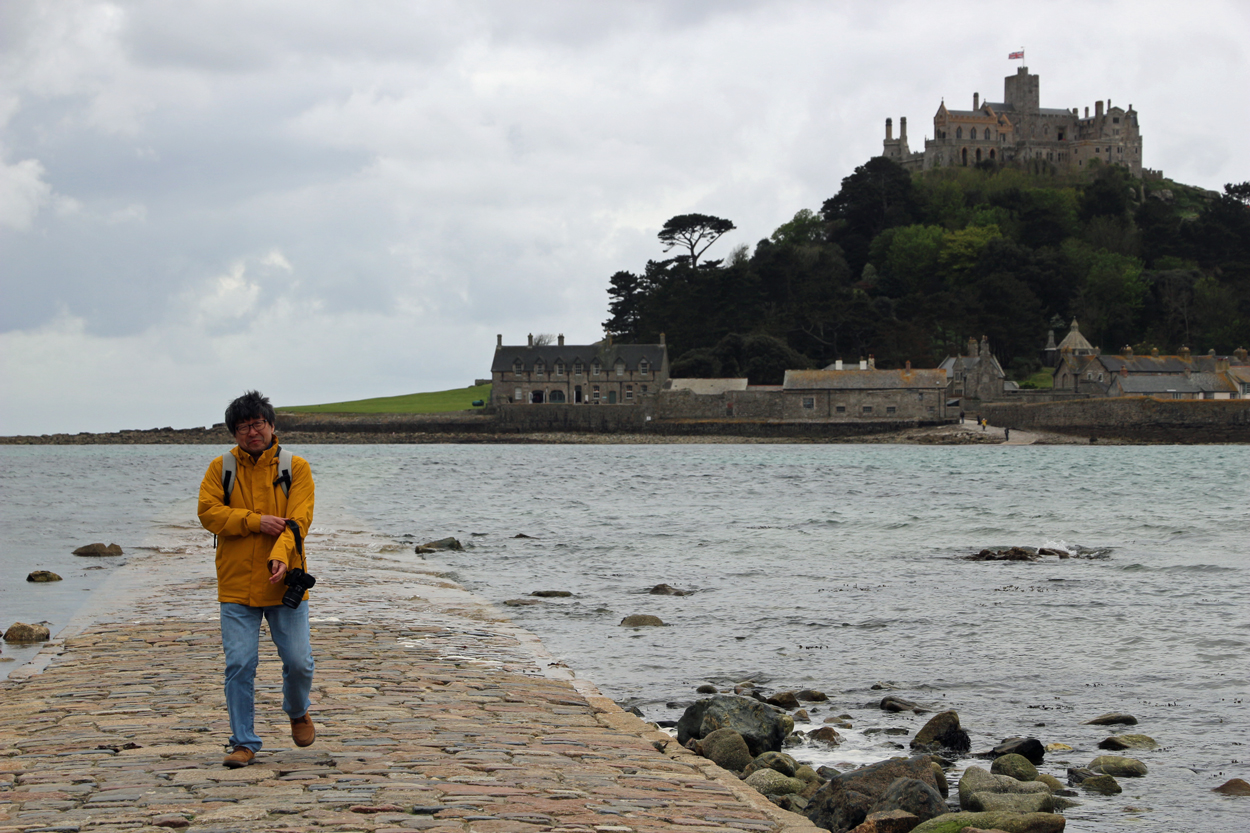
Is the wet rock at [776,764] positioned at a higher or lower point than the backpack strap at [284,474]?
lower

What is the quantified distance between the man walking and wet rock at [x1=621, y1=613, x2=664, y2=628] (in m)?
6.41

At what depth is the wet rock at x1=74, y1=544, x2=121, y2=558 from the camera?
56.1 feet

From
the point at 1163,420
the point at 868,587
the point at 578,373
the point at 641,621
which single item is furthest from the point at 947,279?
the point at 641,621

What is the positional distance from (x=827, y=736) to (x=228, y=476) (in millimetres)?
4290

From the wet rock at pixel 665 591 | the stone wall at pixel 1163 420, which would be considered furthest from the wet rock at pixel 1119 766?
the stone wall at pixel 1163 420

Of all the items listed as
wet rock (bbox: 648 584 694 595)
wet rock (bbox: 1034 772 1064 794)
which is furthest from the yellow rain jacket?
wet rock (bbox: 648 584 694 595)

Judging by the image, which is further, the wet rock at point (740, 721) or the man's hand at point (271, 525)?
the wet rock at point (740, 721)

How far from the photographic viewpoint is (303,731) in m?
5.62

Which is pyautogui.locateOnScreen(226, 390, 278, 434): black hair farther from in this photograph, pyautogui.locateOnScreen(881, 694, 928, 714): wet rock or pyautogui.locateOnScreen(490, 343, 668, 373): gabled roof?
pyautogui.locateOnScreen(490, 343, 668, 373): gabled roof

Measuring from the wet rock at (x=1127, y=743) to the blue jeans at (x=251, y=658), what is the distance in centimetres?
510

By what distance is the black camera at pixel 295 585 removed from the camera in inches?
212

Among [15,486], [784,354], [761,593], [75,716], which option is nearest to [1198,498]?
[761,593]

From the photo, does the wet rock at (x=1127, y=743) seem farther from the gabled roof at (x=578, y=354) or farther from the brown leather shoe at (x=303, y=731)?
the gabled roof at (x=578, y=354)

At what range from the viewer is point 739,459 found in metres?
56.2
